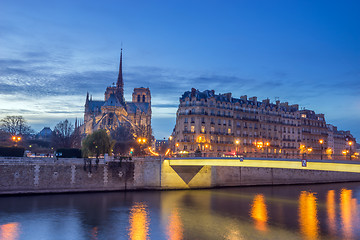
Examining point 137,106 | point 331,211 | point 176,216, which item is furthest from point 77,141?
point 331,211

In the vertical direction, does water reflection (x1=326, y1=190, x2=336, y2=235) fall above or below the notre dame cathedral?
below

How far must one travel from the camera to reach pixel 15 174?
1790 inches

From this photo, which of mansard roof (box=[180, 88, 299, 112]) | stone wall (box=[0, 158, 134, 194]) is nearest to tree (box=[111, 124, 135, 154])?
mansard roof (box=[180, 88, 299, 112])

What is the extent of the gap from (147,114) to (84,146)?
336 ft

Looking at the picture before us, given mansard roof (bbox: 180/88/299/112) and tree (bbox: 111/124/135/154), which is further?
tree (bbox: 111/124/135/154)

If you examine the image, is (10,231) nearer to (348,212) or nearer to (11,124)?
(348,212)

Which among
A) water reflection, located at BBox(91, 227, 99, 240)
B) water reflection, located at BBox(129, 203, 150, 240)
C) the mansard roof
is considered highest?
the mansard roof

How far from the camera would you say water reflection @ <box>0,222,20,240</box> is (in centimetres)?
2724

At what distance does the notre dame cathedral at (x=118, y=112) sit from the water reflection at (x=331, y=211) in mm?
79674

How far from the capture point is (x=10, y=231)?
1134 inches

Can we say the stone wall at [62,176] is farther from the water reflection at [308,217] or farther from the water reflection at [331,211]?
the water reflection at [331,211]

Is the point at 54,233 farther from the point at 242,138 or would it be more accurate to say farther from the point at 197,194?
the point at 242,138

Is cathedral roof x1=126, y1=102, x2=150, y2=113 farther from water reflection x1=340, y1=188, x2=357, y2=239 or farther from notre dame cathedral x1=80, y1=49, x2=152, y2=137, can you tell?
water reflection x1=340, y1=188, x2=357, y2=239

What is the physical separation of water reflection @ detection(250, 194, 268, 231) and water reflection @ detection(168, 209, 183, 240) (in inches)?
280
